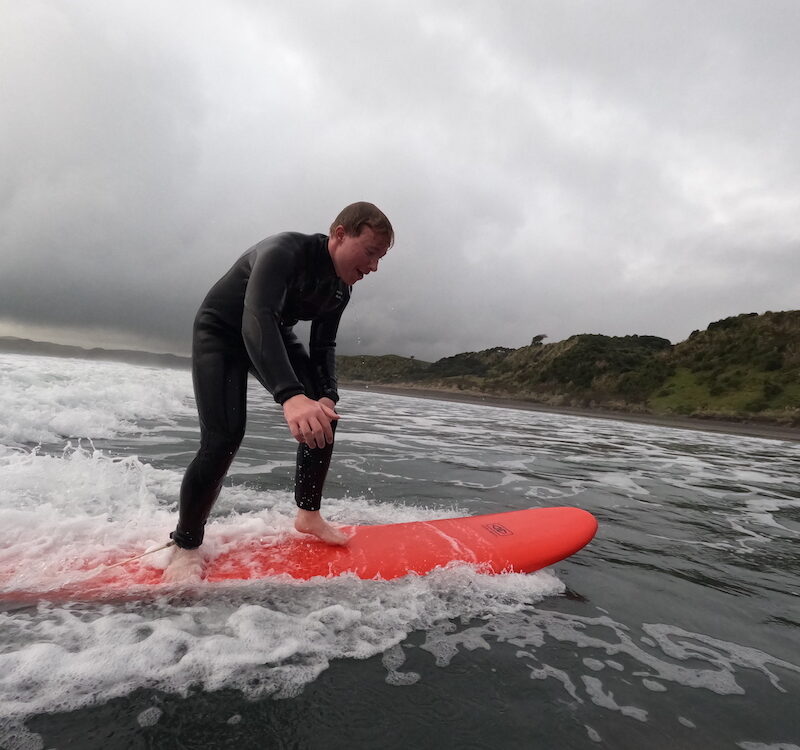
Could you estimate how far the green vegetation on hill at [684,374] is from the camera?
38.4 metres

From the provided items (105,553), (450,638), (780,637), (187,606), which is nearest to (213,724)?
(187,606)

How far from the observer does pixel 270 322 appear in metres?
2.14

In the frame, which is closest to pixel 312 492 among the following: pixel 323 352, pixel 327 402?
pixel 327 402

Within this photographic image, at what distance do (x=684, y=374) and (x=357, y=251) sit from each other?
53.3 meters

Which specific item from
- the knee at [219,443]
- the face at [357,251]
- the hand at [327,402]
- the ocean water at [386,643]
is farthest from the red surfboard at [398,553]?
the face at [357,251]

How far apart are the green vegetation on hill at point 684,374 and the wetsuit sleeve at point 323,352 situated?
132 ft

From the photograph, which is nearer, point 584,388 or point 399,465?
point 399,465

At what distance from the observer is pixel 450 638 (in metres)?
2.07

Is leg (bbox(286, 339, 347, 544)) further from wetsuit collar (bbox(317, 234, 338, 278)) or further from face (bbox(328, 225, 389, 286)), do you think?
face (bbox(328, 225, 389, 286))

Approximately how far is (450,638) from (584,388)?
5734 cm

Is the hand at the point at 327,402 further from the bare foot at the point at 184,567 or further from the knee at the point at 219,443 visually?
the bare foot at the point at 184,567

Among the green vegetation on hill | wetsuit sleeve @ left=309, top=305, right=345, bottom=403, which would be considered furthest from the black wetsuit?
the green vegetation on hill

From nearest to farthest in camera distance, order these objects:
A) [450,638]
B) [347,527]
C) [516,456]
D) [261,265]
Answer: [450,638] → [261,265] → [347,527] → [516,456]

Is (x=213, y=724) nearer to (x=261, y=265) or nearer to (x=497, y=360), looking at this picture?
(x=261, y=265)
